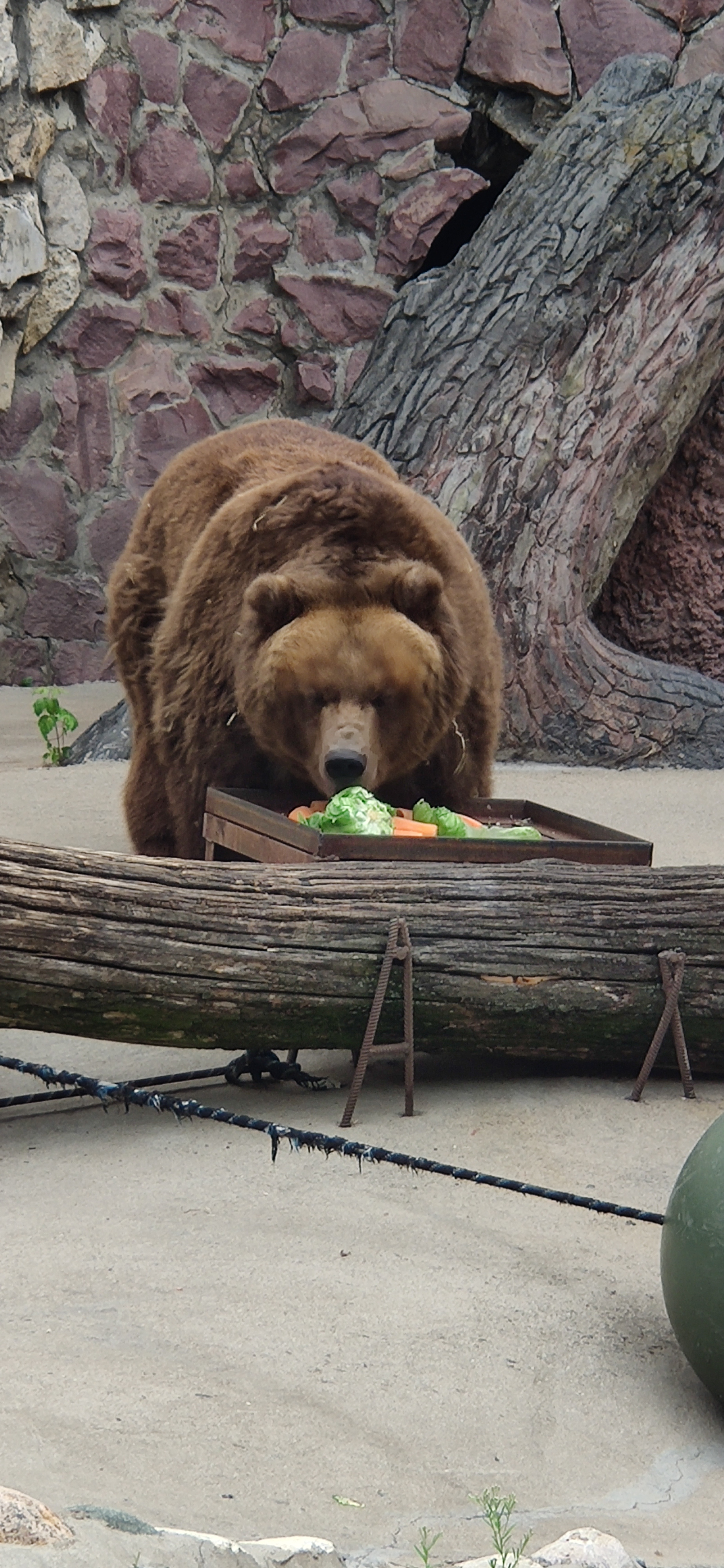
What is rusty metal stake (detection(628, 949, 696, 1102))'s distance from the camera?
11.9ft

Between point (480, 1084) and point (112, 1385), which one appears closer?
point (112, 1385)

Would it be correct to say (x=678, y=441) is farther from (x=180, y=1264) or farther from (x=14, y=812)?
(x=180, y=1264)

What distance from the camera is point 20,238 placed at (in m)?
8.73

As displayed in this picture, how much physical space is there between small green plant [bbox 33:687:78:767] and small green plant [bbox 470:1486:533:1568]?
229 inches

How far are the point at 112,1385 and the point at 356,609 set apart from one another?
2745 mm

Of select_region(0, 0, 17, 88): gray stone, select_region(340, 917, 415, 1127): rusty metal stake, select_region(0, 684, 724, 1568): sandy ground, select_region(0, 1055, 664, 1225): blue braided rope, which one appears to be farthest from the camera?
select_region(0, 0, 17, 88): gray stone

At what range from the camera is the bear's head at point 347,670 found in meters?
4.56

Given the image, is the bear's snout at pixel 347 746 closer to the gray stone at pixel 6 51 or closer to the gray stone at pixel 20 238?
the gray stone at pixel 20 238

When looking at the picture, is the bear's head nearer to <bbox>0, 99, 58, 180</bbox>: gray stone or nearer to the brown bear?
the brown bear

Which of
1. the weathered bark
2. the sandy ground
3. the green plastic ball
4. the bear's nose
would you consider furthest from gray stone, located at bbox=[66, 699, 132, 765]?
the green plastic ball

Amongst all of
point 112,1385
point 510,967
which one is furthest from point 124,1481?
point 510,967

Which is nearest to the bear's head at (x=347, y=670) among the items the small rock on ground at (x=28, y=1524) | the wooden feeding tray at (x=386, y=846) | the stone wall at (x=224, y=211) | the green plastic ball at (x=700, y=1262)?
the wooden feeding tray at (x=386, y=846)

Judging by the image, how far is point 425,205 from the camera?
9438 millimetres

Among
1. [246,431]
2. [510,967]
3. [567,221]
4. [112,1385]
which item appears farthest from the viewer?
[567,221]
